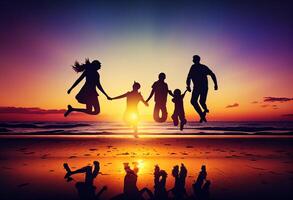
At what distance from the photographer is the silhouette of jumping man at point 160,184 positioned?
747cm

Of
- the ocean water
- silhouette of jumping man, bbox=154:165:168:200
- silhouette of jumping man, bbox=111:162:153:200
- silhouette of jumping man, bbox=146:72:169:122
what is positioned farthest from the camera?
the ocean water

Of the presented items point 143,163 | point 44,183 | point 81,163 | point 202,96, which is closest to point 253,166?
point 202,96

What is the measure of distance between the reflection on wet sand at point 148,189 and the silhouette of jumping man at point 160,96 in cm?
299

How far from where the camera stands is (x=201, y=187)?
8531 millimetres

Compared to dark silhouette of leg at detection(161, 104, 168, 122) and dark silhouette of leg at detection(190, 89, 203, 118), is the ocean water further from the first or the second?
dark silhouette of leg at detection(190, 89, 203, 118)

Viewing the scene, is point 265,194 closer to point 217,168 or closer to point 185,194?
point 185,194

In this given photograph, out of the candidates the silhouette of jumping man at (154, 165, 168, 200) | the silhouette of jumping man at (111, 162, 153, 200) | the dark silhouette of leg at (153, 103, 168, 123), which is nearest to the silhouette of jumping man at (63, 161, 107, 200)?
the silhouette of jumping man at (111, 162, 153, 200)

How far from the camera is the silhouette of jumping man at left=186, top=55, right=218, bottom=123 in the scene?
12.3 m

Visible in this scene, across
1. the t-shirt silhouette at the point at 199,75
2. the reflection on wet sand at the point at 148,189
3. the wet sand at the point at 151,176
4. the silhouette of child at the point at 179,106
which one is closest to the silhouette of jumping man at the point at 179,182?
the reflection on wet sand at the point at 148,189

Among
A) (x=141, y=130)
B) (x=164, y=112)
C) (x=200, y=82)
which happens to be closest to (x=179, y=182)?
(x=200, y=82)

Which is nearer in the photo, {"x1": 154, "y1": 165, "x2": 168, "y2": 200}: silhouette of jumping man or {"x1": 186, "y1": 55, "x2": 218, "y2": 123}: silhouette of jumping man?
{"x1": 154, "y1": 165, "x2": 168, "y2": 200}: silhouette of jumping man

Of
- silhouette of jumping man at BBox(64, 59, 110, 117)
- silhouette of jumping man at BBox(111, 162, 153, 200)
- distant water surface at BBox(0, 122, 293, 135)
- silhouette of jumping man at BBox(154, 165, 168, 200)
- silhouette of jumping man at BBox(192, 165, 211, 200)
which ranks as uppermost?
silhouette of jumping man at BBox(64, 59, 110, 117)

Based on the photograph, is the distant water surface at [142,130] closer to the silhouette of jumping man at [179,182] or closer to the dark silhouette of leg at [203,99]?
the dark silhouette of leg at [203,99]

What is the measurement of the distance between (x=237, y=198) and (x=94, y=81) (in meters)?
7.75
